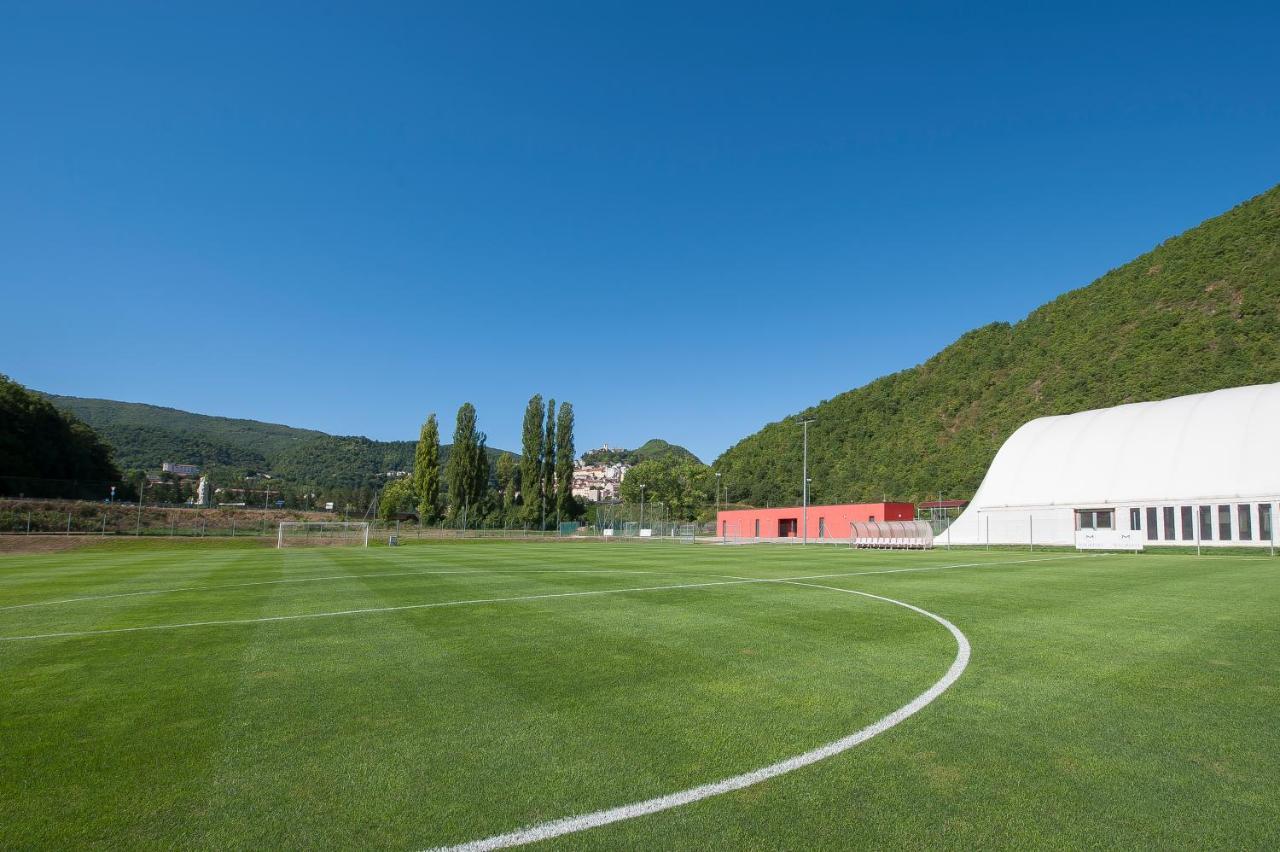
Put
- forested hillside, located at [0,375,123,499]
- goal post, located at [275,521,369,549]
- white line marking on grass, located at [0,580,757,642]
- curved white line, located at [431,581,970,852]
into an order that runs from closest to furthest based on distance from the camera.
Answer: curved white line, located at [431,581,970,852], white line marking on grass, located at [0,580,757,642], goal post, located at [275,521,369,549], forested hillside, located at [0,375,123,499]

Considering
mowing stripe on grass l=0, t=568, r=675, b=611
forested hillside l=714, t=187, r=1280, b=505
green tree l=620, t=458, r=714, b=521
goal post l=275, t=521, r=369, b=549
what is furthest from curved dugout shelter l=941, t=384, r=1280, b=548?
green tree l=620, t=458, r=714, b=521

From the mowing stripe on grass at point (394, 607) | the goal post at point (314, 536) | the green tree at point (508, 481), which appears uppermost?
the green tree at point (508, 481)

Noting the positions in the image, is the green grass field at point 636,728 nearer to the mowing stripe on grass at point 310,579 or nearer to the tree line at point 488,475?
the mowing stripe on grass at point 310,579

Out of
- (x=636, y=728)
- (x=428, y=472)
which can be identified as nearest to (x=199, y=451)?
(x=428, y=472)

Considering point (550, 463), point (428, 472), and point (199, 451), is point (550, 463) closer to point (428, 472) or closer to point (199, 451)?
point (428, 472)

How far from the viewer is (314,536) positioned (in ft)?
159

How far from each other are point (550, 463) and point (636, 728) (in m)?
79.3

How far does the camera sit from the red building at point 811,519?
58.4 metres

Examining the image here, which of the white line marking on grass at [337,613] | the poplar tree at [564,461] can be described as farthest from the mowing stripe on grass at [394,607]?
the poplar tree at [564,461]

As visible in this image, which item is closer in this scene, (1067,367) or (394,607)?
(394,607)

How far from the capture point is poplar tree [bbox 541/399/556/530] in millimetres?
82188

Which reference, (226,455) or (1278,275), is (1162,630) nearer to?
(1278,275)

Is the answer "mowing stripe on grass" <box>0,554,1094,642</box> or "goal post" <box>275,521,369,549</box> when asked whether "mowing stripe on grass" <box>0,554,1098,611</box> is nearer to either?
"mowing stripe on grass" <box>0,554,1094,642</box>

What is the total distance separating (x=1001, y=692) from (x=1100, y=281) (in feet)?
333
